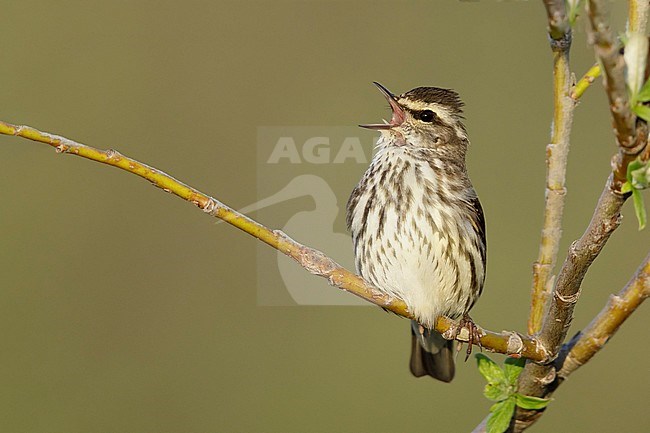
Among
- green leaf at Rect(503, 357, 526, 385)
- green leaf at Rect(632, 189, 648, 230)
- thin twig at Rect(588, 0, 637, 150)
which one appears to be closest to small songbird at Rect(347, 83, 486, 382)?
green leaf at Rect(503, 357, 526, 385)

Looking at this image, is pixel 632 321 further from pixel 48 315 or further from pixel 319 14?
pixel 48 315

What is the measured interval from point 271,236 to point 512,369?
2.73 feet

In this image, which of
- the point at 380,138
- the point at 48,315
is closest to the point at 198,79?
the point at 48,315

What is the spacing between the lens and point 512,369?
8.64ft

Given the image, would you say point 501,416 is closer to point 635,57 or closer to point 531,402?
point 531,402

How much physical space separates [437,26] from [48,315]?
4.00m

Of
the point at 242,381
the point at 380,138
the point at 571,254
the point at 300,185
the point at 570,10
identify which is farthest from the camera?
the point at 242,381

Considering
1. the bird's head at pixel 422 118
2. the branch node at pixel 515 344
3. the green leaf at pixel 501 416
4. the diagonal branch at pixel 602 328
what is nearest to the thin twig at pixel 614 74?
the diagonal branch at pixel 602 328

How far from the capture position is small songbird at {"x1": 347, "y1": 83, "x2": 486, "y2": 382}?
151 inches

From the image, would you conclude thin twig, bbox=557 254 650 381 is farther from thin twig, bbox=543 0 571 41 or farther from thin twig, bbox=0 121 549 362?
thin twig, bbox=543 0 571 41

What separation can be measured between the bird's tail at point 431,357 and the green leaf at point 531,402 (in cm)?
195

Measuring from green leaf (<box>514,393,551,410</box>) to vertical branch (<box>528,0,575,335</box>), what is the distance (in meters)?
0.20

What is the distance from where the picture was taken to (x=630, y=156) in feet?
6.00

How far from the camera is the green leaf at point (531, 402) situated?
2.57m
